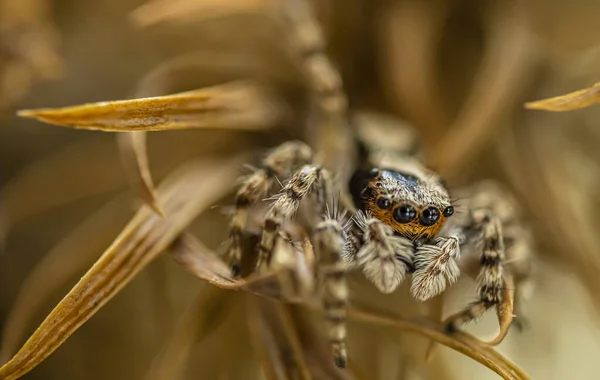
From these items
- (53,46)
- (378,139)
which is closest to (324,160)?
(378,139)

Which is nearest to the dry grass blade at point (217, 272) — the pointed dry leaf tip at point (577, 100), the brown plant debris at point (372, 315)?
the brown plant debris at point (372, 315)

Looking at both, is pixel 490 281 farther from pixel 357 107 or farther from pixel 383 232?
pixel 357 107

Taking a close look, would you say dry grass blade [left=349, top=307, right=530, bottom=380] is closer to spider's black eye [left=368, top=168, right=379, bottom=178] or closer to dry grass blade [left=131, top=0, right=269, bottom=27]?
spider's black eye [left=368, top=168, right=379, bottom=178]

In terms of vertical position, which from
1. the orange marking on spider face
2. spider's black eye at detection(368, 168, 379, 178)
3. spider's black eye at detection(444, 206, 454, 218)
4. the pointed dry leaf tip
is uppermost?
the pointed dry leaf tip

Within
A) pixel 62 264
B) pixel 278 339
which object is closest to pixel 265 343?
pixel 278 339

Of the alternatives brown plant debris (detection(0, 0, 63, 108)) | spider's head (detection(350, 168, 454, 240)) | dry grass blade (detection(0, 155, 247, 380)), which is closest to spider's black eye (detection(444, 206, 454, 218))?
spider's head (detection(350, 168, 454, 240))

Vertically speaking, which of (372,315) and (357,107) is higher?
(357,107)
